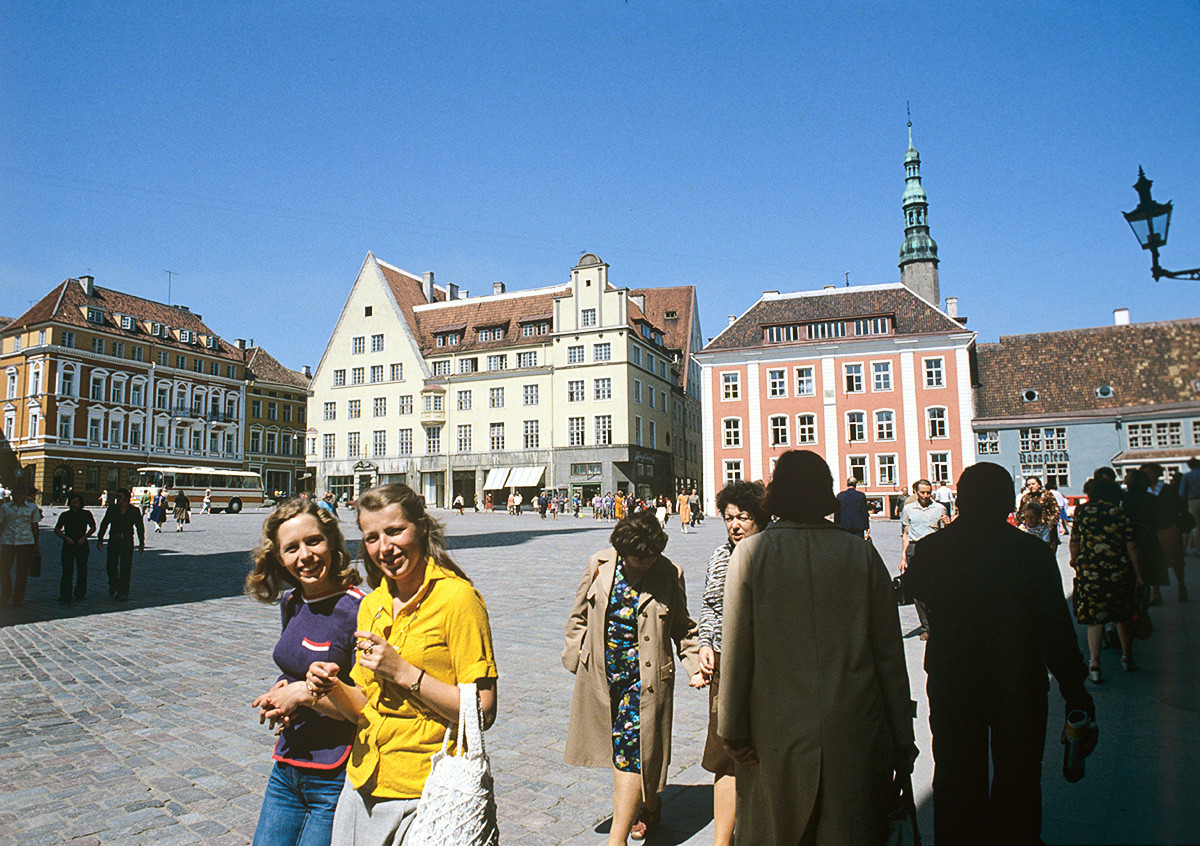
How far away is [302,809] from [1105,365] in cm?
422

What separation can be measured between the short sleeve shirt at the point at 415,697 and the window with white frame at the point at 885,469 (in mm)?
45216

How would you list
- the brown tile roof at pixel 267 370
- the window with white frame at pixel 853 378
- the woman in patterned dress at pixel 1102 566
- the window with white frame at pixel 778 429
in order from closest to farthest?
the woman in patterned dress at pixel 1102 566, the window with white frame at pixel 853 378, the window with white frame at pixel 778 429, the brown tile roof at pixel 267 370

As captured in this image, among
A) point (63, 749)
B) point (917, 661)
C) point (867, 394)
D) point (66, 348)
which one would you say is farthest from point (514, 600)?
point (66, 348)

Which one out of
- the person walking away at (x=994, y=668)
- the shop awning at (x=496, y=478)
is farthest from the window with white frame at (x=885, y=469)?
the person walking away at (x=994, y=668)

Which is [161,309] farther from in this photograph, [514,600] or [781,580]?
[781,580]

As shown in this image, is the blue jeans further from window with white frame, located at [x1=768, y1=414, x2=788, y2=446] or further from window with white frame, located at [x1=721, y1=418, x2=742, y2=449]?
window with white frame, located at [x1=721, y1=418, x2=742, y2=449]

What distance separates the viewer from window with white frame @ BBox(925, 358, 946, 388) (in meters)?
43.2

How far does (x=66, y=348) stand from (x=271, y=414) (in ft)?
77.2

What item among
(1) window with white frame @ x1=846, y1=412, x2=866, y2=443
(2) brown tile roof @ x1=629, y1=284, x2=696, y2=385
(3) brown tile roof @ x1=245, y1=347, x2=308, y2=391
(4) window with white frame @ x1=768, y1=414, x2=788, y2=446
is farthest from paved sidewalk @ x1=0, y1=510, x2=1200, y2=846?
(3) brown tile roof @ x1=245, y1=347, x2=308, y2=391

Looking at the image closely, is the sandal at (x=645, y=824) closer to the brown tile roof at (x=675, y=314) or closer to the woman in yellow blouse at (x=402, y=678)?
the woman in yellow blouse at (x=402, y=678)

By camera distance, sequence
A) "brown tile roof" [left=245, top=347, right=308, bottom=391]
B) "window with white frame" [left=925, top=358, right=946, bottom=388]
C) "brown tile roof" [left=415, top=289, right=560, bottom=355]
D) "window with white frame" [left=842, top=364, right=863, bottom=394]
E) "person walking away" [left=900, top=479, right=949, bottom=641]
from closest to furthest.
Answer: "person walking away" [left=900, top=479, right=949, bottom=641]
"window with white frame" [left=925, top=358, right=946, bottom=388]
"window with white frame" [left=842, top=364, right=863, bottom=394]
"brown tile roof" [left=415, top=289, right=560, bottom=355]
"brown tile roof" [left=245, top=347, right=308, bottom=391]

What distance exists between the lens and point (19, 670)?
306 inches

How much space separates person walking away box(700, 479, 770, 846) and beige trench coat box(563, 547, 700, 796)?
0.61 feet

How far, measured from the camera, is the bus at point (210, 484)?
47156 millimetres
